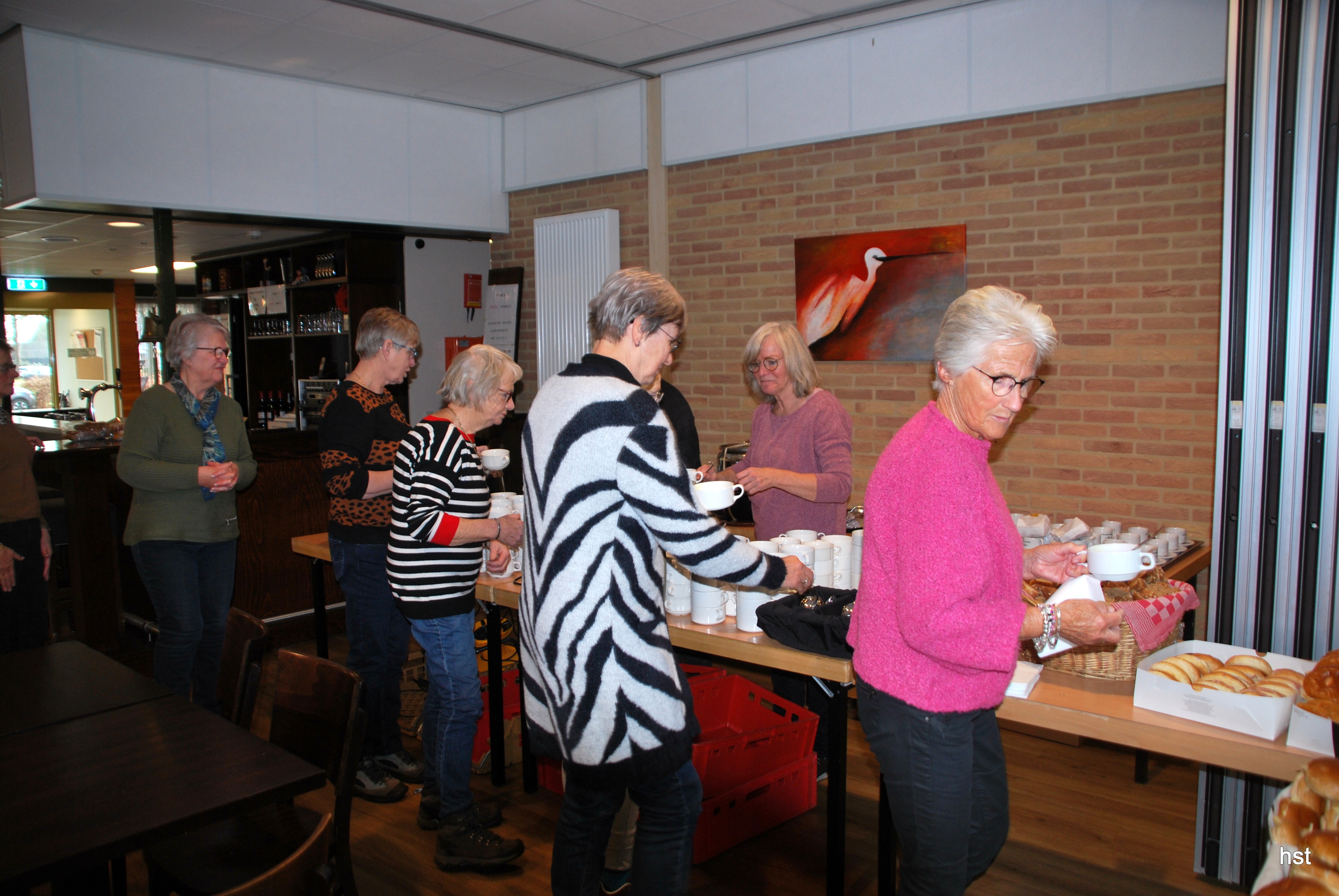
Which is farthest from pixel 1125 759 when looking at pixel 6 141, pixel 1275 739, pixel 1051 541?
pixel 6 141

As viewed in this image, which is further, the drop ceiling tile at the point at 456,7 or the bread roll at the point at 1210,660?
the drop ceiling tile at the point at 456,7

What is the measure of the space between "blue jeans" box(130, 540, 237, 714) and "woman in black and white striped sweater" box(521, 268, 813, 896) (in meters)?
1.98

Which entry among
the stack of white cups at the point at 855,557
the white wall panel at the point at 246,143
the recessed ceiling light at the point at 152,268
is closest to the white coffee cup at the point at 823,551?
the stack of white cups at the point at 855,557

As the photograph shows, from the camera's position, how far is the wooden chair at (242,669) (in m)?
2.30

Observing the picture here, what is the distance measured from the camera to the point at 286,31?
468 cm

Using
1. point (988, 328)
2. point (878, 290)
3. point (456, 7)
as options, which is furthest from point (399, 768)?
point (456, 7)

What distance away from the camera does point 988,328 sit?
168cm

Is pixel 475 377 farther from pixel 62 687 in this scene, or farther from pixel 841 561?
pixel 62 687

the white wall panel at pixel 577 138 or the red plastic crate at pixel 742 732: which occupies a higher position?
the white wall panel at pixel 577 138

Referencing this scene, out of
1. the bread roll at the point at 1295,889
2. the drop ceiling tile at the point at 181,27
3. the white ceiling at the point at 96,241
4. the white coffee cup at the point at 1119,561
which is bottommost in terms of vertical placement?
the bread roll at the point at 1295,889

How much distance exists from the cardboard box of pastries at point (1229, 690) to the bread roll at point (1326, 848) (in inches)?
16.6

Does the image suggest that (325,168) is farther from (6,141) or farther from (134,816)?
(134,816)

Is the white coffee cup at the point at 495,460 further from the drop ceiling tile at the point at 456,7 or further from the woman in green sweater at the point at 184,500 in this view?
the drop ceiling tile at the point at 456,7

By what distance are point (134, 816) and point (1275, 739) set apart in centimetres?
213
